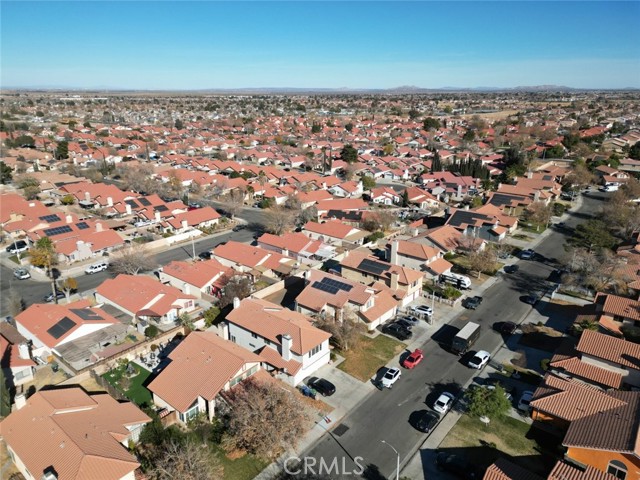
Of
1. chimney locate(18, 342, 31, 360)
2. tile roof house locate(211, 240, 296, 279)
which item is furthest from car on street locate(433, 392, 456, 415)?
chimney locate(18, 342, 31, 360)

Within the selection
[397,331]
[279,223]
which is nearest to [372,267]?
[397,331]

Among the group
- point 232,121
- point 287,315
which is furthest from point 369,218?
Answer: point 232,121

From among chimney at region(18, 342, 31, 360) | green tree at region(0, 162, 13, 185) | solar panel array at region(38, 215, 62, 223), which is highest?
green tree at region(0, 162, 13, 185)

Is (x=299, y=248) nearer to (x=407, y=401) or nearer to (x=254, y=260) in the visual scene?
(x=254, y=260)

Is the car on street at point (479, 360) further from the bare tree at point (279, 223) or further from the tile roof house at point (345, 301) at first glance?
the bare tree at point (279, 223)

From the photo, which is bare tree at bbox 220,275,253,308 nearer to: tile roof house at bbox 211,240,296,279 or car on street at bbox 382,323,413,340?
tile roof house at bbox 211,240,296,279
